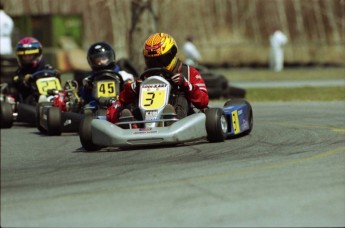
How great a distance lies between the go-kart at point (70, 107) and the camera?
11.6 metres

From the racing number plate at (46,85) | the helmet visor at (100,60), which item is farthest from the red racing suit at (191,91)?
the racing number plate at (46,85)

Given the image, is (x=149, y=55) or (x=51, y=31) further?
(x=51, y=31)

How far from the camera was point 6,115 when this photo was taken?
1280 centimetres

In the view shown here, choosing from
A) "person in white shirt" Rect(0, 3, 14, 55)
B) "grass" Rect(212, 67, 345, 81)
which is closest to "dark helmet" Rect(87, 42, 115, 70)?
"person in white shirt" Rect(0, 3, 14, 55)

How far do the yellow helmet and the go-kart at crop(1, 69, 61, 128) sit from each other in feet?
9.34

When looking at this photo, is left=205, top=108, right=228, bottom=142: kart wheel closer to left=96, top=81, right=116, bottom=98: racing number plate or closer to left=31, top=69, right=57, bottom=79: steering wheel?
left=96, top=81, right=116, bottom=98: racing number plate

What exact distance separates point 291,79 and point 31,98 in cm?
1344

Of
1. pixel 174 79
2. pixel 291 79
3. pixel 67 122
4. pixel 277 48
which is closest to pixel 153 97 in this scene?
Result: pixel 174 79

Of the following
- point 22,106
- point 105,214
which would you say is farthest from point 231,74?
point 105,214

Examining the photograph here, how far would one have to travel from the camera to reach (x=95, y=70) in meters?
12.5

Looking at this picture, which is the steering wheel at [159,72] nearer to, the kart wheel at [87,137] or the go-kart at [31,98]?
the kart wheel at [87,137]

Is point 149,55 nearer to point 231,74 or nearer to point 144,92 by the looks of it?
point 144,92

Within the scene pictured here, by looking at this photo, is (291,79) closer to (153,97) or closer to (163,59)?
(163,59)

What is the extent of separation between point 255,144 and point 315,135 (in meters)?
0.96
